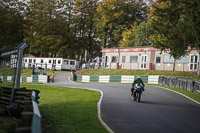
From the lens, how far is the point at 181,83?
25047mm

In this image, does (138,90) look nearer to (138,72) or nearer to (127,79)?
(127,79)

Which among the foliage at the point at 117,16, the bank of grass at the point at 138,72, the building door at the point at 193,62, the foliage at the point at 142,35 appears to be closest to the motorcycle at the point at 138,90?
the bank of grass at the point at 138,72

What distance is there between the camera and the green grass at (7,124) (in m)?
9.65

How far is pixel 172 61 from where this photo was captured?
3656 centimetres

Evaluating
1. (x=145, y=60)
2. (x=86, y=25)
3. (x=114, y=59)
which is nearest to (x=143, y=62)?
(x=145, y=60)

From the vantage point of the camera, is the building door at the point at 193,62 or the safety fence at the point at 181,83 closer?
the safety fence at the point at 181,83

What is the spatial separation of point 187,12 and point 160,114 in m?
6.65

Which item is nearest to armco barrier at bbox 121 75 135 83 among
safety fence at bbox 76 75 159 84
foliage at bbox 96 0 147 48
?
safety fence at bbox 76 75 159 84

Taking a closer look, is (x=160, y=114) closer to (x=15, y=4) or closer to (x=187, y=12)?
(x=187, y=12)

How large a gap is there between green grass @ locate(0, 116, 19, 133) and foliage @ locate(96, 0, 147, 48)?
45.6 metres

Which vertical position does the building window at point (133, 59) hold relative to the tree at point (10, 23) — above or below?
below

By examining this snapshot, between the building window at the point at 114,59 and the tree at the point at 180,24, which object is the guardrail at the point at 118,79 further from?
the tree at the point at 180,24

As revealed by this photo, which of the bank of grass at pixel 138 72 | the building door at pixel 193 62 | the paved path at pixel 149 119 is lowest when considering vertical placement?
the paved path at pixel 149 119

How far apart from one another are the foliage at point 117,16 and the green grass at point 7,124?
45610 millimetres
